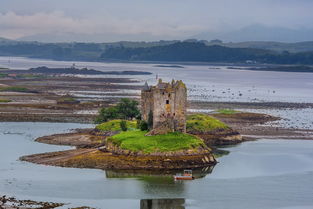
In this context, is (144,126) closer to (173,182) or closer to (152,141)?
(152,141)

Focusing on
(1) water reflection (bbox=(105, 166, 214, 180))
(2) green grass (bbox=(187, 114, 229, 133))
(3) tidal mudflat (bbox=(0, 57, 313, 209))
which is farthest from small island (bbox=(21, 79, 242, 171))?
(3) tidal mudflat (bbox=(0, 57, 313, 209))

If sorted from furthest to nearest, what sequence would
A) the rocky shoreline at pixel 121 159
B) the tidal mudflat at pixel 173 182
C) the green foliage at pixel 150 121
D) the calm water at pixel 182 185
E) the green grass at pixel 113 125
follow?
the green grass at pixel 113 125 → the green foliage at pixel 150 121 → the rocky shoreline at pixel 121 159 → the tidal mudflat at pixel 173 182 → the calm water at pixel 182 185

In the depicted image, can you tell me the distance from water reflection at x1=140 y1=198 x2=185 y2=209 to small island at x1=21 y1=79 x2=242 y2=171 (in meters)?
12.5

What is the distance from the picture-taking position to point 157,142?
74.5 m

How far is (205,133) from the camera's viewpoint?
300ft

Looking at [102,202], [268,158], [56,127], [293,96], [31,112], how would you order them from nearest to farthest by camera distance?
1. [102,202]
2. [268,158]
3. [56,127]
4. [31,112]
5. [293,96]

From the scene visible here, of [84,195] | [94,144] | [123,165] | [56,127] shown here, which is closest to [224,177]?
[123,165]

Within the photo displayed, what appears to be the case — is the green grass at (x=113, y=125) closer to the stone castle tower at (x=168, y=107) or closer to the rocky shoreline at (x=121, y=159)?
the stone castle tower at (x=168, y=107)

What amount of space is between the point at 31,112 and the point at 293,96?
80728mm

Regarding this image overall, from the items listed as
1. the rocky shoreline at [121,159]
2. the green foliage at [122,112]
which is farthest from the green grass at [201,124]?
the rocky shoreline at [121,159]

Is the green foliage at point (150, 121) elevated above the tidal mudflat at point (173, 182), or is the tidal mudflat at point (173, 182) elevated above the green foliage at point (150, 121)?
the green foliage at point (150, 121)

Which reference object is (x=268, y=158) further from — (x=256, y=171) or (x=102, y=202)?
(x=102, y=202)

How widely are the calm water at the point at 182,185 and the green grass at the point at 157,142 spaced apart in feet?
13.4

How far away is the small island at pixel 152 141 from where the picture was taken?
71688mm
